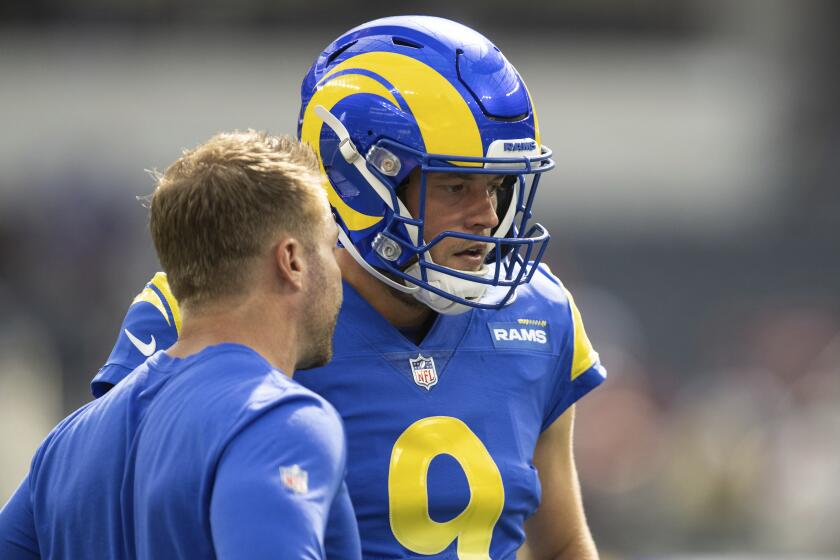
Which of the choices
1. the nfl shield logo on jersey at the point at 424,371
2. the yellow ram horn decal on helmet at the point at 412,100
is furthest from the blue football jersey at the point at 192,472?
the yellow ram horn decal on helmet at the point at 412,100

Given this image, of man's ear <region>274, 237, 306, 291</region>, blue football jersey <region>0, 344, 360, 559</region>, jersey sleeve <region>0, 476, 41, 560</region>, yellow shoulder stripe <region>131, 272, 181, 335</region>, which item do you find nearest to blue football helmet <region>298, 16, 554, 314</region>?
yellow shoulder stripe <region>131, 272, 181, 335</region>

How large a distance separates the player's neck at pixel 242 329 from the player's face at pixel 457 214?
558mm

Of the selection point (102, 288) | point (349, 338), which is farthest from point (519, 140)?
point (102, 288)

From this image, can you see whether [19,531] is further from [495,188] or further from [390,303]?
[495,188]

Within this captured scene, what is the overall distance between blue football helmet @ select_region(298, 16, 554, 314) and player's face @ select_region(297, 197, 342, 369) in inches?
15.8

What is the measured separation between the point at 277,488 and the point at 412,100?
3.30ft

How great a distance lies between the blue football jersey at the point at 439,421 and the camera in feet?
8.20

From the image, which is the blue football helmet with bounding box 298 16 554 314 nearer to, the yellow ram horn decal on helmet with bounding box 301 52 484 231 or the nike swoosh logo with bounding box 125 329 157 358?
the yellow ram horn decal on helmet with bounding box 301 52 484 231

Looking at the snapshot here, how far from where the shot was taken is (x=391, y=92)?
8.67 ft

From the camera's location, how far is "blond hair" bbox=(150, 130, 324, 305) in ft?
6.84

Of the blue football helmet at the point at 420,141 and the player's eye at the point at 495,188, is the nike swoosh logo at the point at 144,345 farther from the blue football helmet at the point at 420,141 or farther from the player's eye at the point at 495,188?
the player's eye at the point at 495,188

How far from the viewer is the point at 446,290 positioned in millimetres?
2578

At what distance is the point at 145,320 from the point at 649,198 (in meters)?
10.1

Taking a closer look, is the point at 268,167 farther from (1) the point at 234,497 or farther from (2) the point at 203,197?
(1) the point at 234,497
